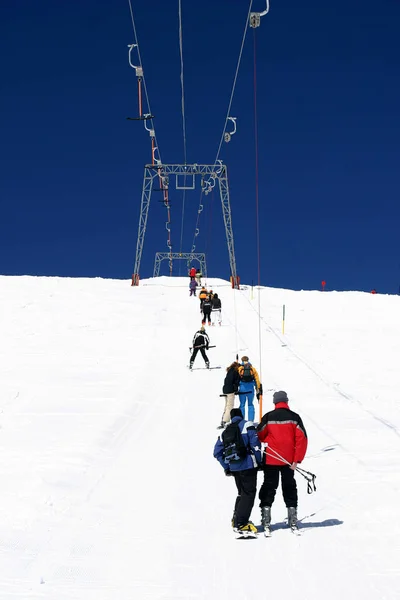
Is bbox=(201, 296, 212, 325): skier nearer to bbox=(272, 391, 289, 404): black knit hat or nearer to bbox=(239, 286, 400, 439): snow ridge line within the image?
bbox=(239, 286, 400, 439): snow ridge line

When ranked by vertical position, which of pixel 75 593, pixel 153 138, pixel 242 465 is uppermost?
pixel 153 138

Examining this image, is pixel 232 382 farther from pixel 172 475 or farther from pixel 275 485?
pixel 275 485

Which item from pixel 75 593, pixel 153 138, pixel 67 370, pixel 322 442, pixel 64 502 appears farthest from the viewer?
pixel 153 138

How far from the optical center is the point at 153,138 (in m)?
43.1

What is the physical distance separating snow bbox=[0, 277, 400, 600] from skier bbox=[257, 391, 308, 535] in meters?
0.35

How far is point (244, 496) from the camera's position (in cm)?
778

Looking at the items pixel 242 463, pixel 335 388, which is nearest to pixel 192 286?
pixel 335 388

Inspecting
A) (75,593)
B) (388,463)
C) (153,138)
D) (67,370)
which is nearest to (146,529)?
(75,593)

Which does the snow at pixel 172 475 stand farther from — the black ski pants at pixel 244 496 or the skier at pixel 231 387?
the skier at pixel 231 387

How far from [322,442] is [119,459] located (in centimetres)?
422

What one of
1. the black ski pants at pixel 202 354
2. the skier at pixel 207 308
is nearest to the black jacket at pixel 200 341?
the black ski pants at pixel 202 354

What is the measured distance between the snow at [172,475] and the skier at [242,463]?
24 centimetres

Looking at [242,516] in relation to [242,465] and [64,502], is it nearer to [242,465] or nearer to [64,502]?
[242,465]

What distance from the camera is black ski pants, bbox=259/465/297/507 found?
26.2ft
